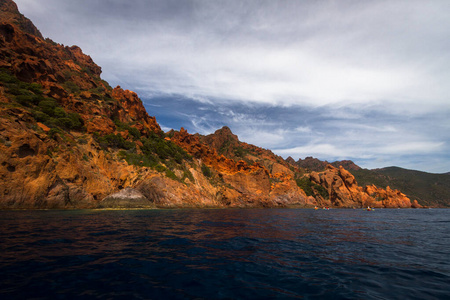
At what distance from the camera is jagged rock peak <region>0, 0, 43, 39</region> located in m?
69.5

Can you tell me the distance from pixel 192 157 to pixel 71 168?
4194cm

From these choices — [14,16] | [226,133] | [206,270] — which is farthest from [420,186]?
[14,16]

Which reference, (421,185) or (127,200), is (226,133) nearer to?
(127,200)

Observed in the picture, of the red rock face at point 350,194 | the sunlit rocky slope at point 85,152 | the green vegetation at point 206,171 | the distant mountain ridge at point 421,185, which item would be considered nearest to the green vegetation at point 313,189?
the red rock face at point 350,194

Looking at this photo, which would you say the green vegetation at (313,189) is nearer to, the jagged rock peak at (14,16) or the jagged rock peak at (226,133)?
the jagged rock peak at (226,133)

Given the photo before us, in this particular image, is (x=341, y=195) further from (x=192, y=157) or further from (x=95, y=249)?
(x=95, y=249)

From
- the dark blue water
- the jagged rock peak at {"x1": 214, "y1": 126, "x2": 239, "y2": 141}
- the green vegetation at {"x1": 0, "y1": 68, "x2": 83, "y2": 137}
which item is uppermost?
the jagged rock peak at {"x1": 214, "y1": 126, "x2": 239, "y2": 141}

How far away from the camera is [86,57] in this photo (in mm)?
93188

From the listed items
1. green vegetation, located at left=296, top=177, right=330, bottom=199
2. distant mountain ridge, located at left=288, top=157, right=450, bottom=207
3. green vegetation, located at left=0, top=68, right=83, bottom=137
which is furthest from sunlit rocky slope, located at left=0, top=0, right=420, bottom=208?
distant mountain ridge, located at left=288, top=157, right=450, bottom=207

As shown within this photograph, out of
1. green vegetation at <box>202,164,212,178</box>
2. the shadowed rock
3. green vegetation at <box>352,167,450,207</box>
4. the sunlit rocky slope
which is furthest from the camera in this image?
green vegetation at <box>352,167,450,207</box>

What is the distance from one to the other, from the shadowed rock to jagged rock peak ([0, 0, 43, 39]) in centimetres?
7720

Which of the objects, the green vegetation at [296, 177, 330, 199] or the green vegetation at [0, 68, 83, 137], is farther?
the green vegetation at [296, 177, 330, 199]

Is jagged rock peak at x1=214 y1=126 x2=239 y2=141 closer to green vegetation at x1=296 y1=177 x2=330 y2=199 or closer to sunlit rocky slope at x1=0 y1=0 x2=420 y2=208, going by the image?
green vegetation at x1=296 y1=177 x2=330 y2=199

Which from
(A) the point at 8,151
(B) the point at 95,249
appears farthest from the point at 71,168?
(B) the point at 95,249
